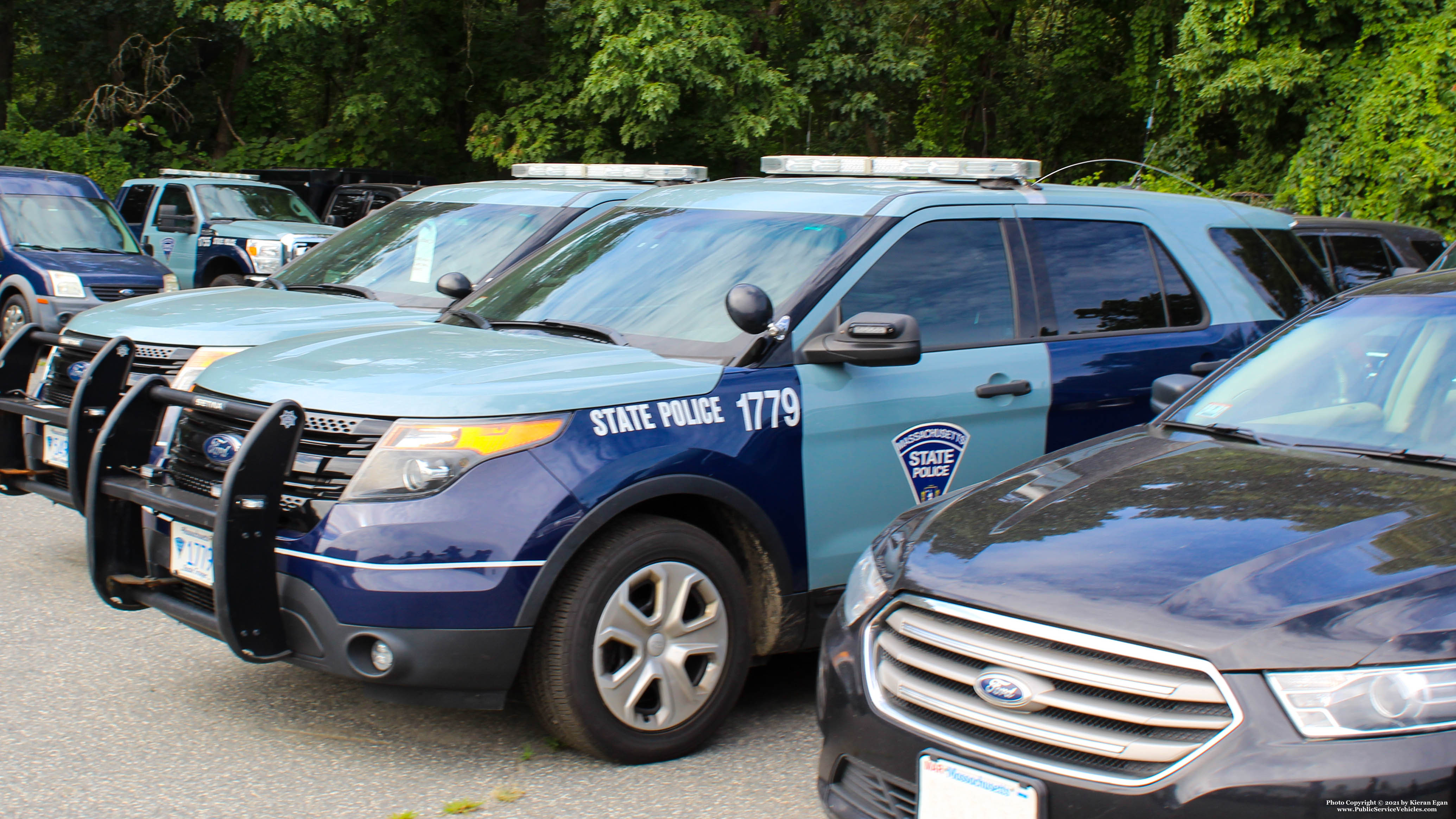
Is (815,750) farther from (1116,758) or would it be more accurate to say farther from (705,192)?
(705,192)

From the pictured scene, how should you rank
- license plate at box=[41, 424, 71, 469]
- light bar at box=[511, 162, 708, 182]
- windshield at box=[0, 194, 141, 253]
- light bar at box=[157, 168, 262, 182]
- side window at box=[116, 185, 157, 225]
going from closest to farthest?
1. license plate at box=[41, 424, 71, 469]
2. light bar at box=[511, 162, 708, 182]
3. windshield at box=[0, 194, 141, 253]
4. light bar at box=[157, 168, 262, 182]
5. side window at box=[116, 185, 157, 225]

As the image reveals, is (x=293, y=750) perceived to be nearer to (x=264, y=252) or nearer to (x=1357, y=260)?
(x=1357, y=260)

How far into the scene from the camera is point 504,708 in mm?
4371

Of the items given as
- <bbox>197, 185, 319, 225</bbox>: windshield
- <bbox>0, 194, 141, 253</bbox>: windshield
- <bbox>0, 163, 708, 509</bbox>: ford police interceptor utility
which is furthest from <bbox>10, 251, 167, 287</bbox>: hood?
<bbox>0, 163, 708, 509</bbox>: ford police interceptor utility

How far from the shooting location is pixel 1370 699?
2211mm

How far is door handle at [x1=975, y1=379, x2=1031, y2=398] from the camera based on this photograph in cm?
455

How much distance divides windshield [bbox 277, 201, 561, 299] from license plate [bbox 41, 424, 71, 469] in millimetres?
2140

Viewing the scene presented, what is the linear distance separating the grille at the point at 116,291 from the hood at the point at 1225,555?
1144cm

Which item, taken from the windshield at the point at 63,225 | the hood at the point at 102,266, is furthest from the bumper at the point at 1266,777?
the windshield at the point at 63,225

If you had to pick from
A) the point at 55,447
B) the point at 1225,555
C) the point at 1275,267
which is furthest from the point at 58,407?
the point at 1275,267

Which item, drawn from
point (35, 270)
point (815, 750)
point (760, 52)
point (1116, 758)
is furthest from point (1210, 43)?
point (1116, 758)

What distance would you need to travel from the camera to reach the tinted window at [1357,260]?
8.70m

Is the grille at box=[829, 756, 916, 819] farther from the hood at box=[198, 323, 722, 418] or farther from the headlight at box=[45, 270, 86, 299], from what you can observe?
the headlight at box=[45, 270, 86, 299]

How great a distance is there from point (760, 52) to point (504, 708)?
18783mm
